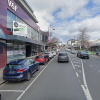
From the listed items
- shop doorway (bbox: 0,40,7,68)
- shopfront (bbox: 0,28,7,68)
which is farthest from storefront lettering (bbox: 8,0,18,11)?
shop doorway (bbox: 0,40,7,68)

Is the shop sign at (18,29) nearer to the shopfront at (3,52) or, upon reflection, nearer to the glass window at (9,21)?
the glass window at (9,21)

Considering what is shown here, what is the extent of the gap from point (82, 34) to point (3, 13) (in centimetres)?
6003

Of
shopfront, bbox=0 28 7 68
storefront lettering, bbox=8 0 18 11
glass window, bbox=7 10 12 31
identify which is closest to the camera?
shopfront, bbox=0 28 7 68

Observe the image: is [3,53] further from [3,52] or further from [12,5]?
[12,5]

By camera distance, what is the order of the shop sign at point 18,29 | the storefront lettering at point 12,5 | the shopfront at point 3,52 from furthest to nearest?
the shop sign at point 18,29 → the storefront lettering at point 12,5 → the shopfront at point 3,52

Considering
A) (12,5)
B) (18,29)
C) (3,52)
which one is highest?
(12,5)

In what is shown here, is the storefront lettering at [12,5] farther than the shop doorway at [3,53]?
Yes

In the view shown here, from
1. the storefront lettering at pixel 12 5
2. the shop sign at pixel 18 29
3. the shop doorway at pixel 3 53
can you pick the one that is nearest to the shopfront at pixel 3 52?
the shop doorway at pixel 3 53

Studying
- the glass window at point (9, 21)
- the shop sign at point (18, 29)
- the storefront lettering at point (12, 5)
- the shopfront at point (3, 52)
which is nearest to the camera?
the shopfront at point (3, 52)

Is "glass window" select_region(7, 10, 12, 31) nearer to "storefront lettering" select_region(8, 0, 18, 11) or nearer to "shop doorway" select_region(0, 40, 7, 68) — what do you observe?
"storefront lettering" select_region(8, 0, 18, 11)

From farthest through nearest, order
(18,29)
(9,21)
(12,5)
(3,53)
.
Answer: (18,29) → (12,5) → (9,21) → (3,53)

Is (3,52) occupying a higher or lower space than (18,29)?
lower

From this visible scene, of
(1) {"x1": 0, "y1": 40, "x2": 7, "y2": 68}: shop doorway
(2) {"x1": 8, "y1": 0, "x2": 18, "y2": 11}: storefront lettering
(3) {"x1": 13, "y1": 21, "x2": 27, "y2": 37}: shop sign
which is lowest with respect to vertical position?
(1) {"x1": 0, "y1": 40, "x2": 7, "y2": 68}: shop doorway

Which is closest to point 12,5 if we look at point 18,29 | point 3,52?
point 18,29
